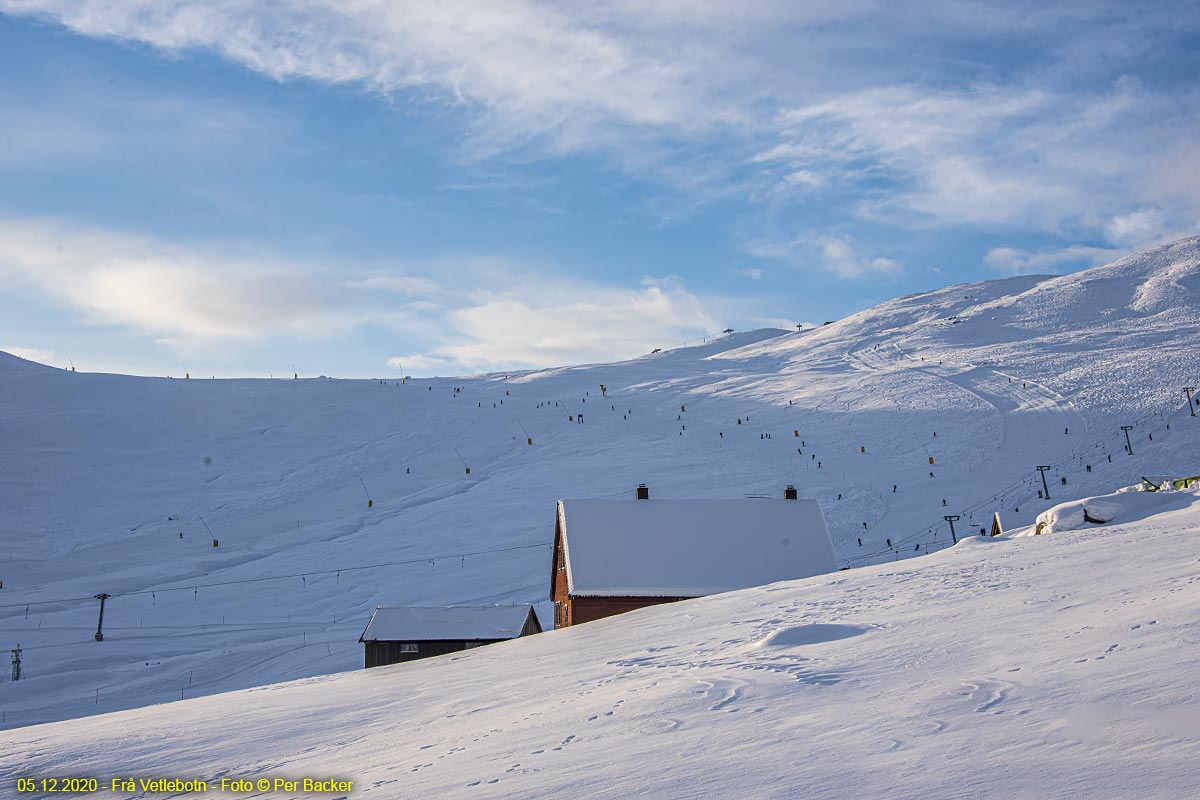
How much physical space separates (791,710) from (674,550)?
21.0 meters

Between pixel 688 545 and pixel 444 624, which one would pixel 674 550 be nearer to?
pixel 688 545

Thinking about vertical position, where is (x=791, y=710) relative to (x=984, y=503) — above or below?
above

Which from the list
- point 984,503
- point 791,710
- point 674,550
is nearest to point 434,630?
point 674,550

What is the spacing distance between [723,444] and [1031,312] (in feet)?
194

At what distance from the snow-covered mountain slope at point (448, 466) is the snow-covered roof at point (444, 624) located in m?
3.13

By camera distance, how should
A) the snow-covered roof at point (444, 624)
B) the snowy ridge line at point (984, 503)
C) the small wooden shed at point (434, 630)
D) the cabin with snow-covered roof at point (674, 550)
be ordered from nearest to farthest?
the cabin with snow-covered roof at point (674, 550)
the small wooden shed at point (434, 630)
the snow-covered roof at point (444, 624)
the snowy ridge line at point (984, 503)

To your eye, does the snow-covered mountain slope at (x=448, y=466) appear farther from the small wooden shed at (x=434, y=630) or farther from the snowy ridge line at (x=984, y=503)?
the small wooden shed at (x=434, y=630)

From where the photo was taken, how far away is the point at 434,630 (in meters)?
29.8

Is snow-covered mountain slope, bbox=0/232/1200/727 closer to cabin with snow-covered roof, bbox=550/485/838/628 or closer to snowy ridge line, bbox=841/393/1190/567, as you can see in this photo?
snowy ridge line, bbox=841/393/1190/567

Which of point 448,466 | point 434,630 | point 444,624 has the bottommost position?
point 434,630

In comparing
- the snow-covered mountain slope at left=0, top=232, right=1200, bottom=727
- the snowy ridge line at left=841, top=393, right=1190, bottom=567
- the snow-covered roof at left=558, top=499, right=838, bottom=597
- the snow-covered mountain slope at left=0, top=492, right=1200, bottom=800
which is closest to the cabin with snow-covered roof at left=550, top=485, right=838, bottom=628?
the snow-covered roof at left=558, top=499, right=838, bottom=597

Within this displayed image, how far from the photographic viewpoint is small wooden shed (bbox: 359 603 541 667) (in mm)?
29188

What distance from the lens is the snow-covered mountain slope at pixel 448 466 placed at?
38.6m

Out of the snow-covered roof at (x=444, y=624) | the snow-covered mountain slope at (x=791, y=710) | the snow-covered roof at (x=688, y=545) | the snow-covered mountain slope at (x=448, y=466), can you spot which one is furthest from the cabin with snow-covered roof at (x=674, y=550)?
the snow-covered mountain slope at (x=791, y=710)
